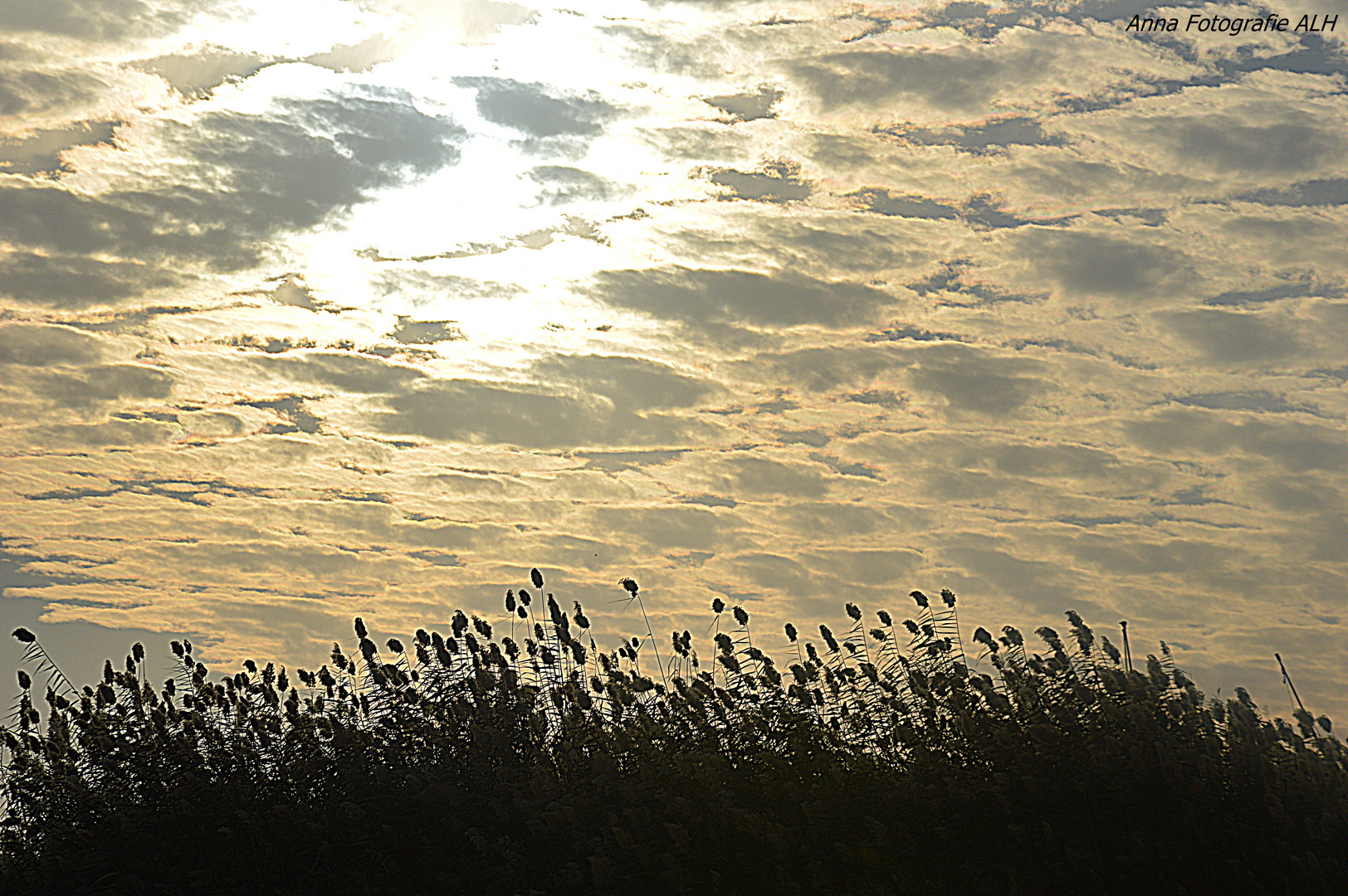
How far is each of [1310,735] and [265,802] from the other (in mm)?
9544

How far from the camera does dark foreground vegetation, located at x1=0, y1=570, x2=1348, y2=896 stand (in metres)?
8.07

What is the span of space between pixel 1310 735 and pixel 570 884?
6259 millimetres

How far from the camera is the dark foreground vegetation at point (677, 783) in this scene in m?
8.07

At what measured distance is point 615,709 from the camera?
10.4 meters

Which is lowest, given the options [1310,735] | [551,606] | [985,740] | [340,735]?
[1310,735]

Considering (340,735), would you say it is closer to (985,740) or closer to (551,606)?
(551,606)

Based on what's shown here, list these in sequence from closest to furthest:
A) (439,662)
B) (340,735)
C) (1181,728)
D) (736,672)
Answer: (1181,728), (736,672), (340,735), (439,662)

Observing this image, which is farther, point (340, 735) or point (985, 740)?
point (340, 735)

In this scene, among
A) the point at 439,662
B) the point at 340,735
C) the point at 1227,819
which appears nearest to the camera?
the point at 1227,819

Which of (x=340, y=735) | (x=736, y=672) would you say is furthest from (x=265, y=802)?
(x=736, y=672)

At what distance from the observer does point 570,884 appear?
8.34 m

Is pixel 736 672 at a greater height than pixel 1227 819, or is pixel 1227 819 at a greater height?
pixel 736 672

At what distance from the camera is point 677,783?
9367mm

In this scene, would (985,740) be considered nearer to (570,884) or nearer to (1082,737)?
(1082,737)
